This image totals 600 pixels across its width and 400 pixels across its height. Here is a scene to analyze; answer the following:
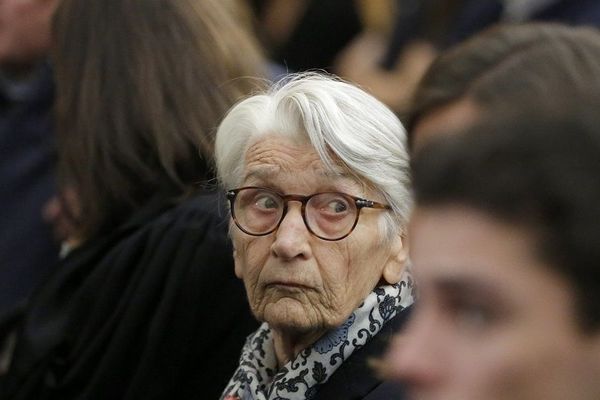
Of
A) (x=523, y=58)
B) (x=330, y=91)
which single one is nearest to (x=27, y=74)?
(x=330, y=91)

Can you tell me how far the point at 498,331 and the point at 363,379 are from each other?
58.9 inches

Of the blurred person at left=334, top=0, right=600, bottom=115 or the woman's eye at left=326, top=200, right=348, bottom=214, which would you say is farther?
the blurred person at left=334, top=0, right=600, bottom=115

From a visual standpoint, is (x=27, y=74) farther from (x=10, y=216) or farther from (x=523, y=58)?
(x=523, y=58)

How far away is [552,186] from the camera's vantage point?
1.17 m

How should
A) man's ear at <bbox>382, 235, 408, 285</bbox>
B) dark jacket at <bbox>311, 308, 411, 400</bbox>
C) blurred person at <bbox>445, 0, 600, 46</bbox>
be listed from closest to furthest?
dark jacket at <bbox>311, 308, 411, 400</bbox> < man's ear at <bbox>382, 235, 408, 285</bbox> < blurred person at <bbox>445, 0, 600, 46</bbox>

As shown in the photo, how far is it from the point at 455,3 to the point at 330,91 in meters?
2.04

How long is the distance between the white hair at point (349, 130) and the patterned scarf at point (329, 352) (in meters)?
0.14

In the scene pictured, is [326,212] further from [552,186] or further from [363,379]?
[552,186]

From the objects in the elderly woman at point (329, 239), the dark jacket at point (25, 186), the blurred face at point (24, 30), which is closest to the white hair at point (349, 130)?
the elderly woman at point (329, 239)

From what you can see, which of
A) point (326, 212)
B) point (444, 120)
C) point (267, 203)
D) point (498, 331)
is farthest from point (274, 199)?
point (498, 331)

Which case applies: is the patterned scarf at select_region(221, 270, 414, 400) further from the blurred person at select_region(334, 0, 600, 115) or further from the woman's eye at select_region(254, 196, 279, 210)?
the blurred person at select_region(334, 0, 600, 115)

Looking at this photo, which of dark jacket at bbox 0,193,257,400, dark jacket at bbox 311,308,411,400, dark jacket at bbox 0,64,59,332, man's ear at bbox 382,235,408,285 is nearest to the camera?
dark jacket at bbox 311,308,411,400

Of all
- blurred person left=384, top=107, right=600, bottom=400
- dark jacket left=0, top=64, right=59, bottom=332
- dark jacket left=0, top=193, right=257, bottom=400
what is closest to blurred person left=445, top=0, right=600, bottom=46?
dark jacket left=0, top=193, right=257, bottom=400

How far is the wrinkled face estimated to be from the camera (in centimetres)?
273
